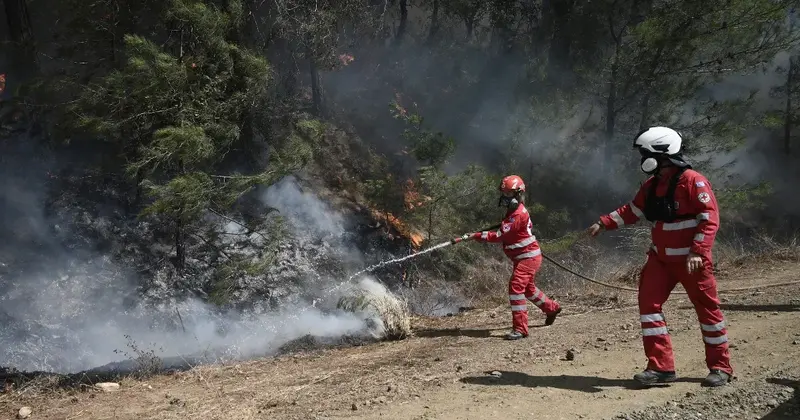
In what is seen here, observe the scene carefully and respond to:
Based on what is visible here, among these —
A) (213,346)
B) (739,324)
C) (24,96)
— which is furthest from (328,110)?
(739,324)

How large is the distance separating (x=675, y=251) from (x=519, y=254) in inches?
113

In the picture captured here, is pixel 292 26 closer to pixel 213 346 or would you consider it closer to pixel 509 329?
pixel 213 346

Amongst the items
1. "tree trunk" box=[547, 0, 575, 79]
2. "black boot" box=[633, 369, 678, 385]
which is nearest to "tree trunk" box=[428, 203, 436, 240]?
"black boot" box=[633, 369, 678, 385]

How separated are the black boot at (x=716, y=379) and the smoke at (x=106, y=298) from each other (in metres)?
5.47

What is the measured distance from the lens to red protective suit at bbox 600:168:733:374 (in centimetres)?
494

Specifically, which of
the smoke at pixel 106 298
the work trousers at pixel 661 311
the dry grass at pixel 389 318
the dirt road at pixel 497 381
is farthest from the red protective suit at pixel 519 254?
the smoke at pixel 106 298

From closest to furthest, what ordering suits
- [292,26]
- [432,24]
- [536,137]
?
[292,26], [536,137], [432,24]

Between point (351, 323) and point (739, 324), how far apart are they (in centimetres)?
555

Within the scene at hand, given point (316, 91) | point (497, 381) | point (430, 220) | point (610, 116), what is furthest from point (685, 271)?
point (610, 116)

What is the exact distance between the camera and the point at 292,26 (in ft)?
45.1

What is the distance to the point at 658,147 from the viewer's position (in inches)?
202

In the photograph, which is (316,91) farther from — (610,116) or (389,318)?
(389,318)

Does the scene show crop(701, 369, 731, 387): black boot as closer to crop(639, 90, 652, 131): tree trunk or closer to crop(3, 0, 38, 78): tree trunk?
crop(3, 0, 38, 78): tree trunk

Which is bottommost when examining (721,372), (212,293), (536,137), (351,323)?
(721,372)
